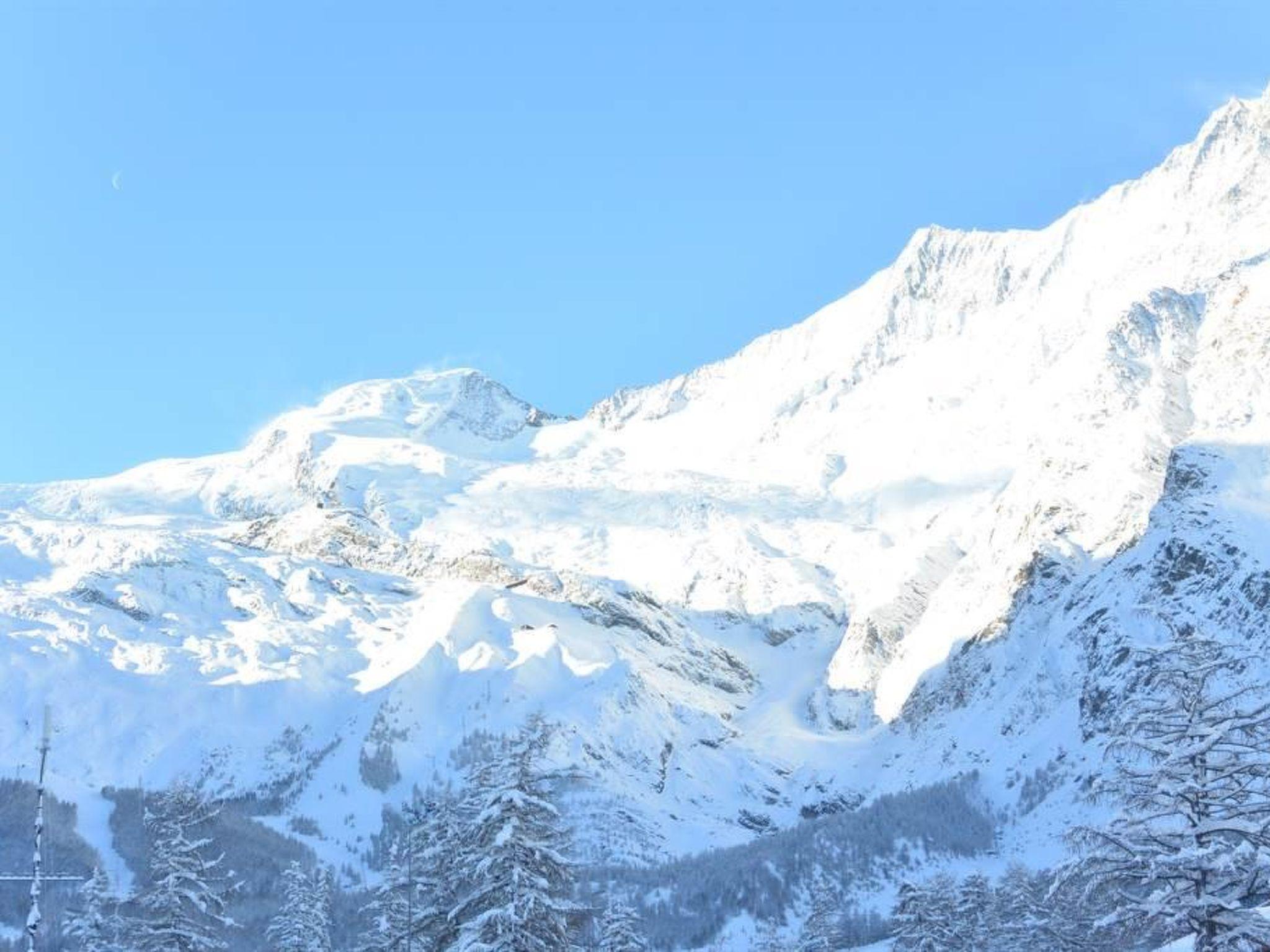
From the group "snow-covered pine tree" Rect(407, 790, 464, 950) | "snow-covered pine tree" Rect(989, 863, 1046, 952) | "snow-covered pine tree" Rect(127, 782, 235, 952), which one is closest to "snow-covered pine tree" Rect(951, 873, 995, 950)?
"snow-covered pine tree" Rect(989, 863, 1046, 952)

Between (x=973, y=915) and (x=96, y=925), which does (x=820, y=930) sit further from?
(x=96, y=925)

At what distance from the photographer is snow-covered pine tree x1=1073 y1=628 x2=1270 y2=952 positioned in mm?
22406

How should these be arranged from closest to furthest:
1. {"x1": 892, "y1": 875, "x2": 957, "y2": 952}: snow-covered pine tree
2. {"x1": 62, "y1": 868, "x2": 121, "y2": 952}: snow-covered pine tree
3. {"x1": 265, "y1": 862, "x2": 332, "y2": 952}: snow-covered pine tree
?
{"x1": 62, "y1": 868, "x2": 121, "y2": 952}: snow-covered pine tree, {"x1": 265, "y1": 862, "x2": 332, "y2": 952}: snow-covered pine tree, {"x1": 892, "y1": 875, "x2": 957, "y2": 952}: snow-covered pine tree

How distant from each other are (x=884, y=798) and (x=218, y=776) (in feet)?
305

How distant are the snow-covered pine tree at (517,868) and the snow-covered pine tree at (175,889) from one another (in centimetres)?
1407

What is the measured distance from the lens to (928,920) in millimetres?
69562

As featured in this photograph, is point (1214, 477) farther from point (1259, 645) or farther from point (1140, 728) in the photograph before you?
point (1140, 728)

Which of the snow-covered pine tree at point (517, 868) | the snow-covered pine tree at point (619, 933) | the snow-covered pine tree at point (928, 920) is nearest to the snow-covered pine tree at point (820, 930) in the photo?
the snow-covered pine tree at point (928, 920)

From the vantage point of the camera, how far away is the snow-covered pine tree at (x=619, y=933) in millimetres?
62938

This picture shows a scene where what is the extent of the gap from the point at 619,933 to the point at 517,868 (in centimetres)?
3163

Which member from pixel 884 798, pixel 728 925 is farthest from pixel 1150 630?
pixel 728 925

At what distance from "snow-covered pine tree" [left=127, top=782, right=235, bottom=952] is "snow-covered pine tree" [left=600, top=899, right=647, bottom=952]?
2054cm

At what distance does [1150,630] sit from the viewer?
6294 inches

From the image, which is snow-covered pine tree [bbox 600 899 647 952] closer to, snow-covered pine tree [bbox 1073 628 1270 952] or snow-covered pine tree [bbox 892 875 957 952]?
snow-covered pine tree [bbox 892 875 957 952]
